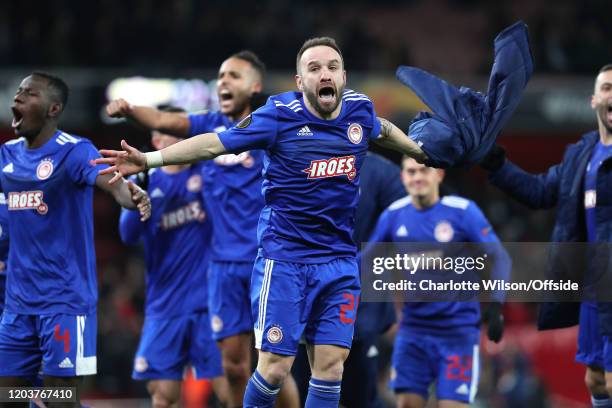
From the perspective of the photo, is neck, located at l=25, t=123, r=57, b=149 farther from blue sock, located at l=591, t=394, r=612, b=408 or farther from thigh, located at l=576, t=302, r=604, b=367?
blue sock, located at l=591, t=394, r=612, b=408

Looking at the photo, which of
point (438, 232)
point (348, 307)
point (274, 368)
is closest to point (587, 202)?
point (438, 232)

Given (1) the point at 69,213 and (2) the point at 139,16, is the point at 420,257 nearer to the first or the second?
(1) the point at 69,213

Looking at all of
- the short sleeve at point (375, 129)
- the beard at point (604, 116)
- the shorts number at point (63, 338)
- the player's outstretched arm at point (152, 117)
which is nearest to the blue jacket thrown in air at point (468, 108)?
the short sleeve at point (375, 129)

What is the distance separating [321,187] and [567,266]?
2.36 meters

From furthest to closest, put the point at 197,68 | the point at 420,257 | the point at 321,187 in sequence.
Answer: the point at 197,68 < the point at 420,257 < the point at 321,187

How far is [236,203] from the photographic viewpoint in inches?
309

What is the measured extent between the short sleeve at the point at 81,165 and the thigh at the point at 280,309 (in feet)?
4.62

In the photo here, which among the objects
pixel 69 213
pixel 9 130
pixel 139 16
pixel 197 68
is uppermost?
pixel 139 16

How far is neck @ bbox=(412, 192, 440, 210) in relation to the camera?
8508 millimetres

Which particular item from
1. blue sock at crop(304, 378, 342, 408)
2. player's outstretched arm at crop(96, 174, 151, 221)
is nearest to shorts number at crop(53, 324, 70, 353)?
player's outstretched arm at crop(96, 174, 151, 221)

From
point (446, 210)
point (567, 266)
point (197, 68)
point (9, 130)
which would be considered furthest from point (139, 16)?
point (567, 266)

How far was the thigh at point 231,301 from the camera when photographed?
25.5ft

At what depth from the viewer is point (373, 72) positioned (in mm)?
19000

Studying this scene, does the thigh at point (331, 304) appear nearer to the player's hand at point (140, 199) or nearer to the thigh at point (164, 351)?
the player's hand at point (140, 199)
